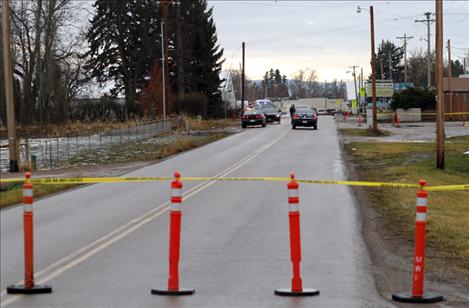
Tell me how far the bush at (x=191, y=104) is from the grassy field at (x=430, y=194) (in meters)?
36.9

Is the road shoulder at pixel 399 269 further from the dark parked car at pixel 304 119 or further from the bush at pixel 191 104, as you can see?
the bush at pixel 191 104

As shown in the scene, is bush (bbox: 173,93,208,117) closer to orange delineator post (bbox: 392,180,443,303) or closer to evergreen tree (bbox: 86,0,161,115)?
evergreen tree (bbox: 86,0,161,115)

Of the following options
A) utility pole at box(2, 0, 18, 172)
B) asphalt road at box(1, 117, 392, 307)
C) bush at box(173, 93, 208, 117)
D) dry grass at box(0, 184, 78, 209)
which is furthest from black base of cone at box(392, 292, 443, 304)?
bush at box(173, 93, 208, 117)

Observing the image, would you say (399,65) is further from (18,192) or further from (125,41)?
(18,192)

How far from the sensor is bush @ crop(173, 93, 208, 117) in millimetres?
69438

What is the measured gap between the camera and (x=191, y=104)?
230 feet

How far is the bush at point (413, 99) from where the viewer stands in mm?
67625

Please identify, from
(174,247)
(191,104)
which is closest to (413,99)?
(191,104)

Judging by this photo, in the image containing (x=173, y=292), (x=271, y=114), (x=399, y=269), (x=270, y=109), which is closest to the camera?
(x=173, y=292)

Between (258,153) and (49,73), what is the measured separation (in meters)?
42.4

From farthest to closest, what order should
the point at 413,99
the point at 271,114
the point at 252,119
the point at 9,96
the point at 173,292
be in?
the point at 413,99 → the point at 271,114 → the point at 252,119 → the point at 9,96 → the point at 173,292

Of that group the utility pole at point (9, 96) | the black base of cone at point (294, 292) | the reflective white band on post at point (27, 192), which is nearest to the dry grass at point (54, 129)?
the utility pole at point (9, 96)

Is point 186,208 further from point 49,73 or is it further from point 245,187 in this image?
point 49,73

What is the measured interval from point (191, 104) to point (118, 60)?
50.3ft
